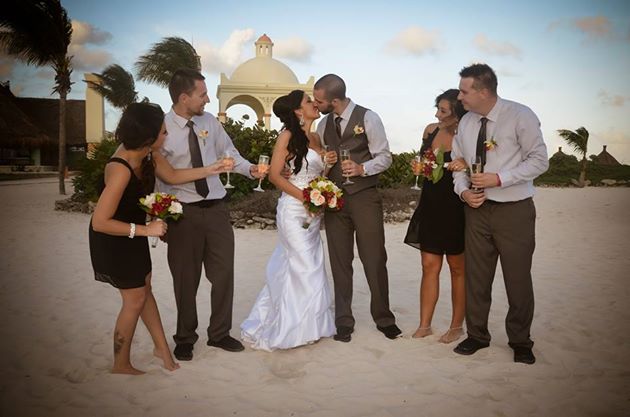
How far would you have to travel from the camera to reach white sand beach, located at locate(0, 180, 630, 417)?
4.18 m

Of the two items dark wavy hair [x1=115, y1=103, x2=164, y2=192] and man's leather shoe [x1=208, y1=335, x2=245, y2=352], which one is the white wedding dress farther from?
dark wavy hair [x1=115, y1=103, x2=164, y2=192]

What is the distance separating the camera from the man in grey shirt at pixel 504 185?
4926 millimetres

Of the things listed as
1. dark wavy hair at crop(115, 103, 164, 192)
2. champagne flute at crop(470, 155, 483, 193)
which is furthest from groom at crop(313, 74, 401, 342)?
dark wavy hair at crop(115, 103, 164, 192)

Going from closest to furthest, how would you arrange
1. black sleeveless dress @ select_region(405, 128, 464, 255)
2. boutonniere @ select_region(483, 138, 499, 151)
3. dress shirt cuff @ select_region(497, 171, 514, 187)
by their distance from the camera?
dress shirt cuff @ select_region(497, 171, 514, 187) < boutonniere @ select_region(483, 138, 499, 151) < black sleeveless dress @ select_region(405, 128, 464, 255)

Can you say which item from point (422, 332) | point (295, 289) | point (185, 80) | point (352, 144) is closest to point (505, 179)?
point (352, 144)

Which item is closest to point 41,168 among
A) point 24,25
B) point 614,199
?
point 24,25

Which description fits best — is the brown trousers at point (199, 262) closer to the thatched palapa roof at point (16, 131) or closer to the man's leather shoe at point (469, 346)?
the man's leather shoe at point (469, 346)

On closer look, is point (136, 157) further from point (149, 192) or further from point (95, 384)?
point (95, 384)

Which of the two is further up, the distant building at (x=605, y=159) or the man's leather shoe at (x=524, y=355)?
the distant building at (x=605, y=159)

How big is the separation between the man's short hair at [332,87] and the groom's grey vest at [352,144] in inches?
8.6

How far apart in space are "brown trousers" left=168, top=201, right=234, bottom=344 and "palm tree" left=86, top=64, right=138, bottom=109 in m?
35.9

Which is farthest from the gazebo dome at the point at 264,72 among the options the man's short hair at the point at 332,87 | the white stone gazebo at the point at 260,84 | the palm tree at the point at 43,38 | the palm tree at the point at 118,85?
the man's short hair at the point at 332,87

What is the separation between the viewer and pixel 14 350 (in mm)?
5426

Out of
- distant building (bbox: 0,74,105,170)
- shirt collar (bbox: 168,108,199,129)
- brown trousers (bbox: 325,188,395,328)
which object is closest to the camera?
shirt collar (bbox: 168,108,199,129)
